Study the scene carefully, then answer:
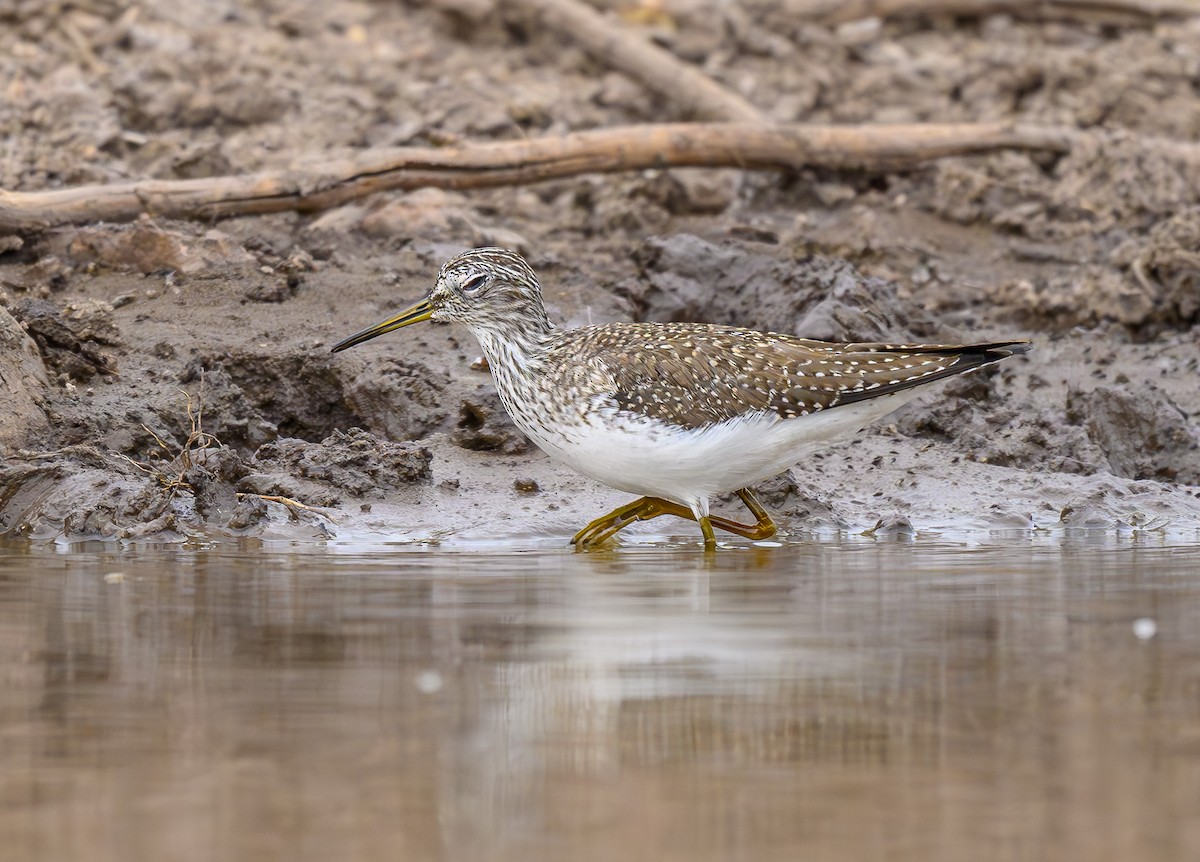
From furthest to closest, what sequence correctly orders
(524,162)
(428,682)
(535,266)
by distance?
(524,162)
(535,266)
(428,682)

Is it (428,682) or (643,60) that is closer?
(428,682)

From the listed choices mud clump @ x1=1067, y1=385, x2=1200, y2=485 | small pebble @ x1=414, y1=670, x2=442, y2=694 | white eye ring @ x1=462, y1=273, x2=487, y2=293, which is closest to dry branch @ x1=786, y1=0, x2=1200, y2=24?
mud clump @ x1=1067, y1=385, x2=1200, y2=485

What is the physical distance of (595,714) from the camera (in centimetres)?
458

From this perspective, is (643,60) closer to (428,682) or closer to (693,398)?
(693,398)

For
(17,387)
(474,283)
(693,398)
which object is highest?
(474,283)

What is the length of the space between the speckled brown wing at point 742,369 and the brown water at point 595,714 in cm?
119

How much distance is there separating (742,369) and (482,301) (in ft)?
5.03

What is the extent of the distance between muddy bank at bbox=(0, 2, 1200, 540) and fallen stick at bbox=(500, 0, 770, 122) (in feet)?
0.76

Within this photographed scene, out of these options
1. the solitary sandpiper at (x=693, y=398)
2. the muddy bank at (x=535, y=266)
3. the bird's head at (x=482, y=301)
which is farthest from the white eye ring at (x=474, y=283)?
the muddy bank at (x=535, y=266)

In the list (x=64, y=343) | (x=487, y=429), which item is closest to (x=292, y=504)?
(x=487, y=429)

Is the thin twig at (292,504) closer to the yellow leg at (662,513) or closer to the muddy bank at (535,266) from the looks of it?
the muddy bank at (535,266)

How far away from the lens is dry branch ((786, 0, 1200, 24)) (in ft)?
49.6

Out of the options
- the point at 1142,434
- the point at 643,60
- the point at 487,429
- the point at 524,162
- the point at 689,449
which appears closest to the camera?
the point at 689,449

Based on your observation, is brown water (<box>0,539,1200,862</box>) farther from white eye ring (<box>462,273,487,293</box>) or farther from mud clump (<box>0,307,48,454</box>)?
white eye ring (<box>462,273,487,293</box>)
